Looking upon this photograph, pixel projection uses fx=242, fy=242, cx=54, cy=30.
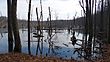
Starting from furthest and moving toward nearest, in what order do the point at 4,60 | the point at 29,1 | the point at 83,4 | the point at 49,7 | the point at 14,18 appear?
the point at 49,7, the point at 83,4, the point at 29,1, the point at 14,18, the point at 4,60

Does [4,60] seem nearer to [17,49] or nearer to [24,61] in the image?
→ [24,61]

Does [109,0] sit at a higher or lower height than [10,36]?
higher

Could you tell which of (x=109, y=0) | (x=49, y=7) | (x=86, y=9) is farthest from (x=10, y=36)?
(x=49, y=7)

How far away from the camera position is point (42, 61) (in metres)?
14.6

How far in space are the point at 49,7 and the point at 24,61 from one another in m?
54.9

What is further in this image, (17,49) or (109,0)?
(109,0)

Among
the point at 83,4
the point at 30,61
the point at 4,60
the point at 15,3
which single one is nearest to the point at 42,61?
the point at 30,61

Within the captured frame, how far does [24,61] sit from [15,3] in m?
6.17

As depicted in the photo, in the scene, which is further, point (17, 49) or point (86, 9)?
point (86, 9)

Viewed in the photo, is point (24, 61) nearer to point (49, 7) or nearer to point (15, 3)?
point (15, 3)

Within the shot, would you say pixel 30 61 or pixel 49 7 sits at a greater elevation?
pixel 49 7

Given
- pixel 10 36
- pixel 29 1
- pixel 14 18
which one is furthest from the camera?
pixel 29 1

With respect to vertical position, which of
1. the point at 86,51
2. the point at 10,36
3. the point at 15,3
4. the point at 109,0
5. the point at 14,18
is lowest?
the point at 86,51

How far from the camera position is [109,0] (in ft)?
127
